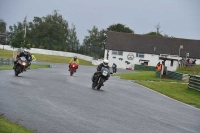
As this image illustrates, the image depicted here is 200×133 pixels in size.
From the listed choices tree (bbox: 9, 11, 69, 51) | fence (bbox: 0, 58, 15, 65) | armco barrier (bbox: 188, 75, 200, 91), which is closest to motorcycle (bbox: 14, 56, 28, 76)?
armco barrier (bbox: 188, 75, 200, 91)

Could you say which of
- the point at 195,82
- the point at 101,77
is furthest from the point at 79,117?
the point at 195,82

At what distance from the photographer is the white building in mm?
89125

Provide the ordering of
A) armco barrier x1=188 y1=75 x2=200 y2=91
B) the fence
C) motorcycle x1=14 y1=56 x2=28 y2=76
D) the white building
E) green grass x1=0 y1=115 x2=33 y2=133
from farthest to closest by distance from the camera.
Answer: the white building
the fence
armco barrier x1=188 y1=75 x2=200 y2=91
motorcycle x1=14 y1=56 x2=28 y2=76
green grass x1=0 y1=115 x2=33 y2=133

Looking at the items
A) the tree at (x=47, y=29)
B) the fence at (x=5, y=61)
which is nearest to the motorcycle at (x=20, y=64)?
the fence at (x=5, y=61)

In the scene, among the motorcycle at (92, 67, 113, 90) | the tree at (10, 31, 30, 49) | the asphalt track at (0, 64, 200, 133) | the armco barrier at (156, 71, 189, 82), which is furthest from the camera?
the tree at (10, 31, 30, 49)

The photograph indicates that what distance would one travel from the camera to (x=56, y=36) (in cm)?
13400

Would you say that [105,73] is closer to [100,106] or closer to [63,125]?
[100,106]

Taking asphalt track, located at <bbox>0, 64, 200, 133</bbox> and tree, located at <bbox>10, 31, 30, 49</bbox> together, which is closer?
asphalt track, located at <bbox>0, 64, 200, 133</bbox>

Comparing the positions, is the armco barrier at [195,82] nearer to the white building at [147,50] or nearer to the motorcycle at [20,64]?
the motorcycle at [20,64]

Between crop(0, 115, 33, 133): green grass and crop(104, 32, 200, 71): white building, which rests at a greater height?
crop(104, 32, 200, 71): white building

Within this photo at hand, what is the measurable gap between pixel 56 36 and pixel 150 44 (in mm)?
49376

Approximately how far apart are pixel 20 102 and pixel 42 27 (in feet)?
414

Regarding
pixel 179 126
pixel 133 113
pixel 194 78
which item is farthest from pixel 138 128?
pixel 194 78

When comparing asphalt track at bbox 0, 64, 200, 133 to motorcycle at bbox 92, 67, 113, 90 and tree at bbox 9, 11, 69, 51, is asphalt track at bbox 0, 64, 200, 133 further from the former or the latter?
tree at bbox 9, 11, 69, 51
